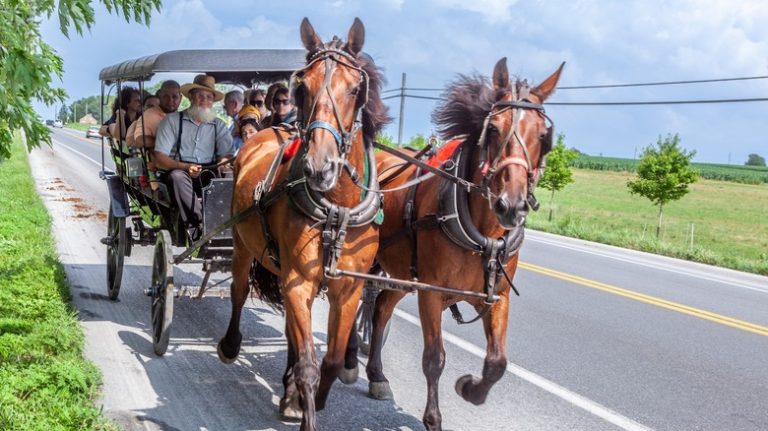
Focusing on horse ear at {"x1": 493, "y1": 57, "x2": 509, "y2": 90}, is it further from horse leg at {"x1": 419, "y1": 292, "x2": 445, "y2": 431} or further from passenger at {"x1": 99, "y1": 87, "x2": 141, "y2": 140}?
passenger at {"x1": 99, "y1": 87, "x2": 141, "y2": 140}

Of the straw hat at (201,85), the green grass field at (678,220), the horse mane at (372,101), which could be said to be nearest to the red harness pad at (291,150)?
the horse mane at (372,101)

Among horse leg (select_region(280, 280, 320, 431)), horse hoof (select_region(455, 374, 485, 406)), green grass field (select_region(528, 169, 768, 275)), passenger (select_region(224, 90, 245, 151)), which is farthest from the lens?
green grass field (select_region(528, 169, 768, 275))

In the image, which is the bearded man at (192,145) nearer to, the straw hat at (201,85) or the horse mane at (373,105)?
the straw hat at (201,85)

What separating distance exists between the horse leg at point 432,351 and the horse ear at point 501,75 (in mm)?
1326

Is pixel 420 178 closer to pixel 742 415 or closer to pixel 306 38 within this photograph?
pixel 306 38

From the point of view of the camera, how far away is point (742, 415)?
232 inches

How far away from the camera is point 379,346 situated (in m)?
6.03

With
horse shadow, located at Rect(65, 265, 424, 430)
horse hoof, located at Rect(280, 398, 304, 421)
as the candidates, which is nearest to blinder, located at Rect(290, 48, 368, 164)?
horse hoof, located at Rect(280, 398, 304, 421)

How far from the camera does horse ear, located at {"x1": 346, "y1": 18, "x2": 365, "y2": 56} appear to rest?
15.1ft

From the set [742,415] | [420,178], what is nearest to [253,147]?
[420,178]

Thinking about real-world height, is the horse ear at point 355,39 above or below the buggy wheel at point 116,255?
above

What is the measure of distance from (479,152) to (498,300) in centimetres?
92

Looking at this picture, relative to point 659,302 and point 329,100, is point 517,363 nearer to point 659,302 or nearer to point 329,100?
point 329,100

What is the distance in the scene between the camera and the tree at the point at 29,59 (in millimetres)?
3861
